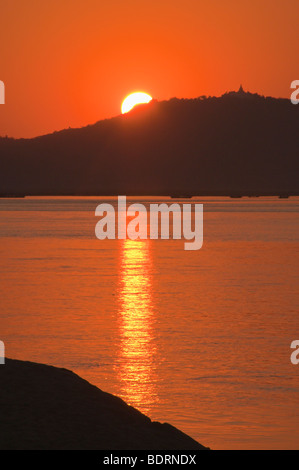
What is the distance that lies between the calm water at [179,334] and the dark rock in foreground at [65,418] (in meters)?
1.86

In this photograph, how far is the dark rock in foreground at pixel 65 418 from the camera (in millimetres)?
6344

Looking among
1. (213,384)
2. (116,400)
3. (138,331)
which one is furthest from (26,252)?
(116,400)

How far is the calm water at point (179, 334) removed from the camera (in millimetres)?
10148

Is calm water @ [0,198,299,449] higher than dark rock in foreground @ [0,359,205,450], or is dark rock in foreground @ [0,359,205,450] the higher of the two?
calm water @ [0,198,299,449]

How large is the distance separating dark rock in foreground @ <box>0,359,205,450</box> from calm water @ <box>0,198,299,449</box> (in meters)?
1.86

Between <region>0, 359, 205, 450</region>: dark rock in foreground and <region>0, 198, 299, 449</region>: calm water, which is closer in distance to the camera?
<region>0, 359, 205, 450</region>: dark rock in foreground

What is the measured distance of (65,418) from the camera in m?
6.67

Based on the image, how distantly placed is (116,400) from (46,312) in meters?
11.1

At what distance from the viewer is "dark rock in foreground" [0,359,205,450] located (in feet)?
20.8

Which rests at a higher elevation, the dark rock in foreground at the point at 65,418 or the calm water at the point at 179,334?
the calm water at the point at 179,334

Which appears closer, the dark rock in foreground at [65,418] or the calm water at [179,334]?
the dark rock in foreground at [65,418]

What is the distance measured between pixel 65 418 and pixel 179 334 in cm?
892

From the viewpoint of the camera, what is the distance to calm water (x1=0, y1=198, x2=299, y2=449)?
10148mm

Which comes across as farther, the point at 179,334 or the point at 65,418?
the point at 179,334
